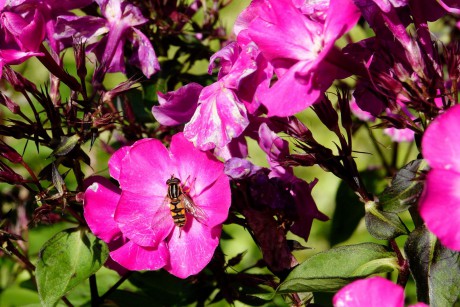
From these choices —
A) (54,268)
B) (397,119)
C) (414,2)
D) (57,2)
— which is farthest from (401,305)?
(57,2)

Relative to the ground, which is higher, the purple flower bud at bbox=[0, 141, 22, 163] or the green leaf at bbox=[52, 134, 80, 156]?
the green leaf at bbox=[52, 134, 80, 156]

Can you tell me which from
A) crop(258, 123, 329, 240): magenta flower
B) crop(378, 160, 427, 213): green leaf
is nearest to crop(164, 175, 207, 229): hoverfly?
crop(258, 123, 329, 240): magenta flower

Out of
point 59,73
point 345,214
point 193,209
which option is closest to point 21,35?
point 59,73

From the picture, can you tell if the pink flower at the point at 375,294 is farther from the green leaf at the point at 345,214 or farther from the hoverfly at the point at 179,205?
the green leaf at the point at 345,214

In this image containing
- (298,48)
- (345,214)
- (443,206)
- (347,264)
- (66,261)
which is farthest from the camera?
(345,214)

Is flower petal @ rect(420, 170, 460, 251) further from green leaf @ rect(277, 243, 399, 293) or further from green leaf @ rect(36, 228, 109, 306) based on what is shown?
green leaf @ rect(36, 228, 109, 306)

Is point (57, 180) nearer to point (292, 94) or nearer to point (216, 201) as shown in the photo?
point (216, 201)
